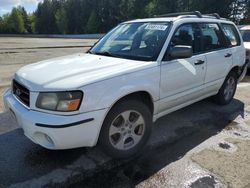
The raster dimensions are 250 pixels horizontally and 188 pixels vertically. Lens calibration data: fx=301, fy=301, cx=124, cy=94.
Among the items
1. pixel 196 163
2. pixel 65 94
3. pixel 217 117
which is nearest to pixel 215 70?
pixel 217 117

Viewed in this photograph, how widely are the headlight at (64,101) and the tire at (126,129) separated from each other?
462 millimetres

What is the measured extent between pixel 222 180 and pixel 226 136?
50.4 inches

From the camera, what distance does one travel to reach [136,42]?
434 centimetres

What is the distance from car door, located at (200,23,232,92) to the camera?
4.95 m

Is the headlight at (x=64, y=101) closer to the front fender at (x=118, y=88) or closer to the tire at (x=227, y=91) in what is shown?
the front fender at (x=118, y=88)

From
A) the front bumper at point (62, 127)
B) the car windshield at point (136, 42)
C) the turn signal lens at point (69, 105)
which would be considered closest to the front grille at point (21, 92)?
the front bumper at point (62, 127)

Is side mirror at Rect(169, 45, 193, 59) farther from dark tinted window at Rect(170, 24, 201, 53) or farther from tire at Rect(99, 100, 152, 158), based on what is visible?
tire at Rect(99, 100, 152, 158)

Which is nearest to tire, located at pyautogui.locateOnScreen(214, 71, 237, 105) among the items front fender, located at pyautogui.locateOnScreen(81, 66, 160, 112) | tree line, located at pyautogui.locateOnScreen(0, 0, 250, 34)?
front fender, located at pyautogui.locateOnScreen(81, 66, 160, 112)

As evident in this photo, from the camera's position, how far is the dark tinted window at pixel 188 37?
435 cm

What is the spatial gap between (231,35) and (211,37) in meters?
0.92

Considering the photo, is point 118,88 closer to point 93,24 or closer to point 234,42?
point 234,42

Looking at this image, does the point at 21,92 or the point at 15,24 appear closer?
the point at 21,92

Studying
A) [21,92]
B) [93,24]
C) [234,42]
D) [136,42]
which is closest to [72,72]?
[21,92]

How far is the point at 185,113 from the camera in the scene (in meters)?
5.47
